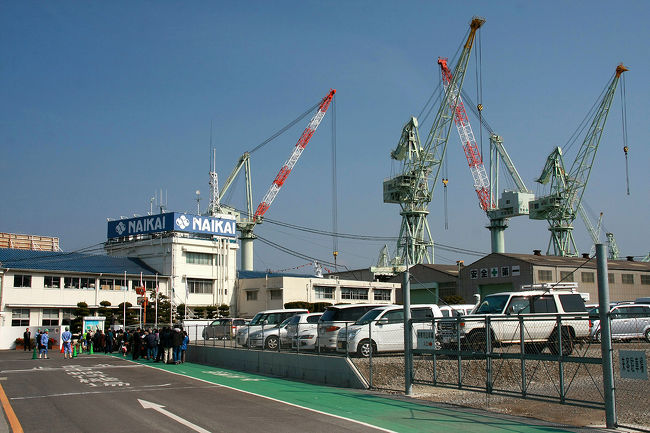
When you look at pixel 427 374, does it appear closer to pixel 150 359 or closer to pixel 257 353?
pixel 257 353

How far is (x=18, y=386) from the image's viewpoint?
19.5 meters

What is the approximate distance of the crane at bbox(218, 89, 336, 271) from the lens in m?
107

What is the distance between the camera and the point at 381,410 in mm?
13984

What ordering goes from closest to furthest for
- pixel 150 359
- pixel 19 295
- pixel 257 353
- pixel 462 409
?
1. pixel 462 409
2. pixel 257 353
3. pixel 150 359
4. pixel 19 295

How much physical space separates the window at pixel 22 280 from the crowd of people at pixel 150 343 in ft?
55.8

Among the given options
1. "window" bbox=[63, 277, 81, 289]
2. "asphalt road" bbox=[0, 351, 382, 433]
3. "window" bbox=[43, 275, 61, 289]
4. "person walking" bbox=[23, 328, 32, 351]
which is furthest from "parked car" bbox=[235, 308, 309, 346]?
"window" bbox=[63, 277, 81, 289]

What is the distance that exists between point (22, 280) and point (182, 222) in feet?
58.9

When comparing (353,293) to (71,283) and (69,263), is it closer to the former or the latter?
(69,263)

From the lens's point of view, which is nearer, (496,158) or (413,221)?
(413,221)

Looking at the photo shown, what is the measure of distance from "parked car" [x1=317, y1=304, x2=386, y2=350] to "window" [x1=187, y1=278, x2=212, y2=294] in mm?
43562

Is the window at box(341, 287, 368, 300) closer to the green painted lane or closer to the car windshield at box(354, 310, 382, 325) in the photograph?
the car windshield at box(354, 310, 382, 325)

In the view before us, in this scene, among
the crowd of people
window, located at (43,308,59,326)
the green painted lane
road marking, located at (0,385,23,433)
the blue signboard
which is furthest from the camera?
the blue signboard

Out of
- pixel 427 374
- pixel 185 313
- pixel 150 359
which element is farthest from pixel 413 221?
pixel 427 374

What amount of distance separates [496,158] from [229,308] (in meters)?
63.8
